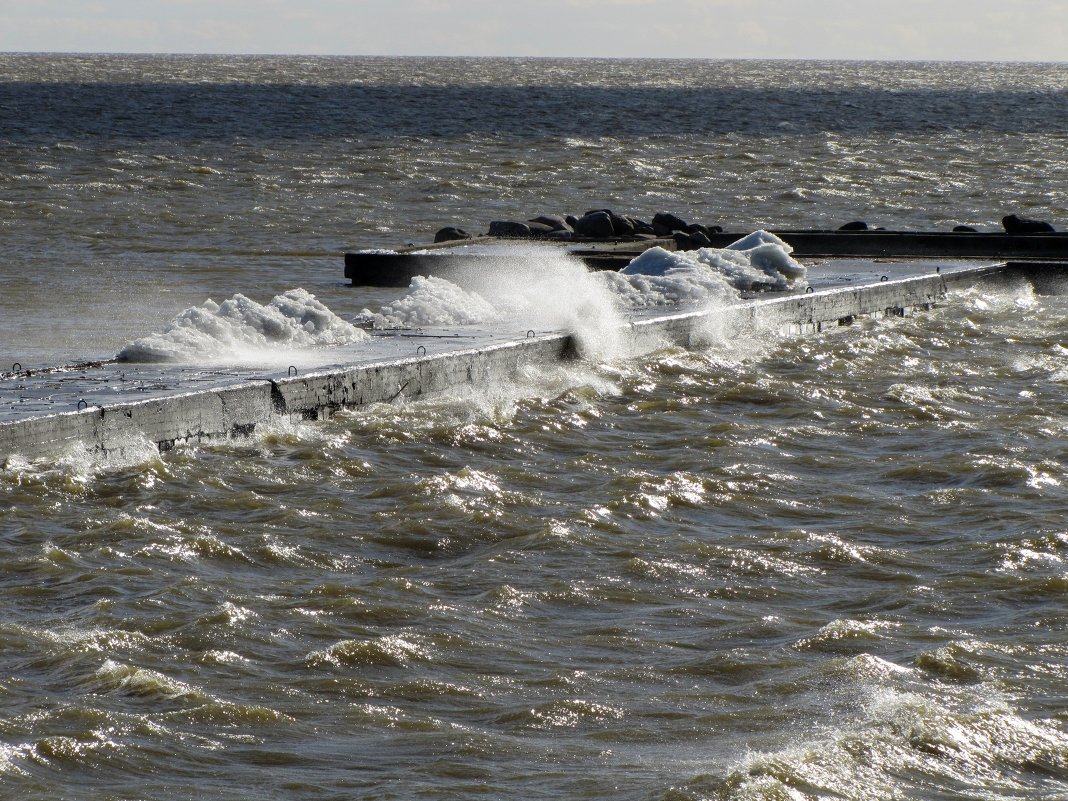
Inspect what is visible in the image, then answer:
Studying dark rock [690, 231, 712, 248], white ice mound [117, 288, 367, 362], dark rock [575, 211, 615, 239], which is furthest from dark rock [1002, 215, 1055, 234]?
white ice mound [117, 288, 367, 362]

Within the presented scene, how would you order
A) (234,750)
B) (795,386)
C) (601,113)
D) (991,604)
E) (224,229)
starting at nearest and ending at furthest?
(234,750) → (991,604) → (795,386) → (224,229) → (601,113)

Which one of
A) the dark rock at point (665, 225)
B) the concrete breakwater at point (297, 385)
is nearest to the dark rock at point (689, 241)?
the dark rock at point (665, 225)

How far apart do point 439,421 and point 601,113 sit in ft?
228

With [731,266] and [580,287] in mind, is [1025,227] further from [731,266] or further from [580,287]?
[580,287]

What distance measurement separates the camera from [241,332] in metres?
12.0

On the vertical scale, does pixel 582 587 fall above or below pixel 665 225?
below

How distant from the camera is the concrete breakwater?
30.0 feet

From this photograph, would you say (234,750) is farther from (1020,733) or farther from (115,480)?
(115,480)

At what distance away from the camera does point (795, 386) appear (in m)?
13.4

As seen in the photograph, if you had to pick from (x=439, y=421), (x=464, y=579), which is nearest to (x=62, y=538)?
(x=464, y=579)

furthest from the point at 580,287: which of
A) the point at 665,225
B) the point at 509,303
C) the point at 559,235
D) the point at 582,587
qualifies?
the point at 665,225

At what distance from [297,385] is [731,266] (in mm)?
7893

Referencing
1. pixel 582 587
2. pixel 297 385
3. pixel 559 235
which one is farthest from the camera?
pixel 559 235

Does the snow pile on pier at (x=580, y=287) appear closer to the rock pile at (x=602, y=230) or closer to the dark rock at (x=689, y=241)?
the rock pile at (x=602, y=230)
